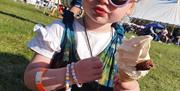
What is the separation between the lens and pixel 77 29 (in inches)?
147

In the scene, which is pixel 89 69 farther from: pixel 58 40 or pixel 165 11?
pixel 165 11

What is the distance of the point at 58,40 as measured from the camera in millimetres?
3588

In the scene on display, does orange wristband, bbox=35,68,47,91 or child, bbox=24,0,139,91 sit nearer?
child, bbox=24,0,139,91

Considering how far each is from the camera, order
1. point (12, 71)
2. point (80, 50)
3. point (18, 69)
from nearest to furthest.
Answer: point (80, 50), point (12, 71), point (18, 69)

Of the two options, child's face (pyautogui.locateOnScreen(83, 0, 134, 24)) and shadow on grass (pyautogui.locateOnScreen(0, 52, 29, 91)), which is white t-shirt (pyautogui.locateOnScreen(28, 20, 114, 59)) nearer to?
child's face (pyautogui.locateOnScreen(83, 0, 134, 24))

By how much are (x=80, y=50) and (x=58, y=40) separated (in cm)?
22

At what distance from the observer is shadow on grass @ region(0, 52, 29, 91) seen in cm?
531

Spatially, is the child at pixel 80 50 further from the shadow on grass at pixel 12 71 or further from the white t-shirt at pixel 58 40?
the shadow on grass at pixel 12 71

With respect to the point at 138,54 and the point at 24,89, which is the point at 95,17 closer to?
the point at 138,54

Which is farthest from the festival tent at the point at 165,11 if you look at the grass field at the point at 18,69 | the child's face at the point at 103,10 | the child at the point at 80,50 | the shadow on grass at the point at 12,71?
the child's face at the point at 103,10

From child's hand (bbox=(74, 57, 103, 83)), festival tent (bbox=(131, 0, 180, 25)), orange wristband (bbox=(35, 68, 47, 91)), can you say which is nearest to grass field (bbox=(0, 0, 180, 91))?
orange wristband (bbox=(35, 68, 47, 91))

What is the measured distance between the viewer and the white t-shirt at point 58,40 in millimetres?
3468

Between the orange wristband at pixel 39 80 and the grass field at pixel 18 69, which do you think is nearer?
the orange wristband at pixel 39 80

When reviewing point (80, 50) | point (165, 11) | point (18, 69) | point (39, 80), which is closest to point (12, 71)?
point (18, 69)
